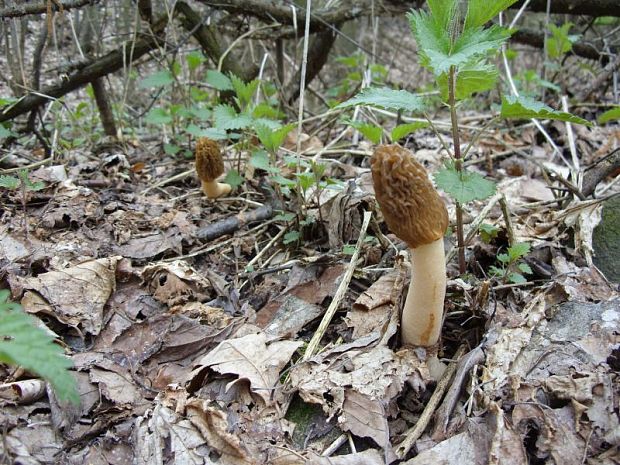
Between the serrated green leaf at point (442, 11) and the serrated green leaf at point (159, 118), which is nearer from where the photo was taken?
the serrated green leaf at point (442, 11)

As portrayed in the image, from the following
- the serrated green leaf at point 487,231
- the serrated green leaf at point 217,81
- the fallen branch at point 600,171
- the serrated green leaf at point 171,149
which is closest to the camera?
the serrated green leaf at point 487,231

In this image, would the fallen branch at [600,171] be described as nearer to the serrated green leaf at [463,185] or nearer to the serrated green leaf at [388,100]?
the serrated green leaf at [463,185]

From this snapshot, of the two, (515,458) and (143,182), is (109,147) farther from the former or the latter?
(515,458)

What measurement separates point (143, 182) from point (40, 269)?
155cm

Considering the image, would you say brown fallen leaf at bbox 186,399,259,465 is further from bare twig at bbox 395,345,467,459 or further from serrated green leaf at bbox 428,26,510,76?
serrated green leaf at bbox 428,26,510,76

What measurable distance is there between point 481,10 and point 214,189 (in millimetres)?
2272

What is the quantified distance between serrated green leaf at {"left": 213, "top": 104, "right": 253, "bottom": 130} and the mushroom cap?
4.38 ft

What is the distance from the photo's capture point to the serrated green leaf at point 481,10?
1594mm

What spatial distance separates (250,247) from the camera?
113 inches

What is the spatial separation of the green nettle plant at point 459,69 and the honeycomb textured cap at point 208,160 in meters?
1.68

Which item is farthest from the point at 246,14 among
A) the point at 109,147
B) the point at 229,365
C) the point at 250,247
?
the point at 229,365

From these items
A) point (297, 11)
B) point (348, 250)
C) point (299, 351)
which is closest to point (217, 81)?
point (297, 11)

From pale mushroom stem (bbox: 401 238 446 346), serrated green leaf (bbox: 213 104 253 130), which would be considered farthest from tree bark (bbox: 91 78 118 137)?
pale mushroom stem (bbox: 401 238 446 346)

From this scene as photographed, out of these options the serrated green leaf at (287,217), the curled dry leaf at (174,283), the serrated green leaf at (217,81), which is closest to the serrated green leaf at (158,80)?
the serrated green leaf at (217,81)
